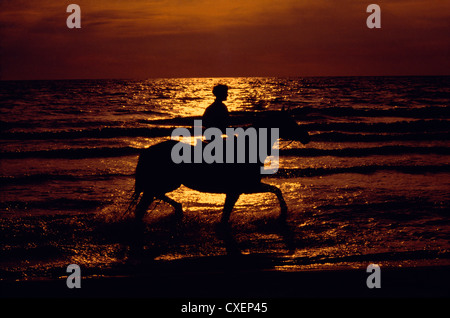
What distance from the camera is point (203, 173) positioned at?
24.1ft

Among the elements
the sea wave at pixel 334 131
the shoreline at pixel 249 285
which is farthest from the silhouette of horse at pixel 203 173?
the sea wave at pixel 334 131

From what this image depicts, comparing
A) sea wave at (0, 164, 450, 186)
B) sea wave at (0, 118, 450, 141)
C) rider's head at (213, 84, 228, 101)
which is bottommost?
sea wave at (0, 164, 450, 186)

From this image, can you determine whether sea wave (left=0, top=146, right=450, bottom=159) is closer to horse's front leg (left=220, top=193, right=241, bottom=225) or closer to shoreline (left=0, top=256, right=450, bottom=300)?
horse's front leg (left=220, top=193, right=241, bottom=225)

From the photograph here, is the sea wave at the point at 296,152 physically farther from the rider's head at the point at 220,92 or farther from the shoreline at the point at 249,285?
the shoreline at the point at 249,285

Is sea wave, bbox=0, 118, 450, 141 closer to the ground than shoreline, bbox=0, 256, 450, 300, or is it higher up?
higher up

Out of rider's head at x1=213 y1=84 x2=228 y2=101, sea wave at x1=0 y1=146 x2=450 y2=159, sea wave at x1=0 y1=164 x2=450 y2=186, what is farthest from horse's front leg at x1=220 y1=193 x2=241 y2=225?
sea wave at x1=0 y1=146 x2=450 y2=159

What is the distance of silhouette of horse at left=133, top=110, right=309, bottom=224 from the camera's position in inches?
280

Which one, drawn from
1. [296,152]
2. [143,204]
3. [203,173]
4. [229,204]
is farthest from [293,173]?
[143,204]

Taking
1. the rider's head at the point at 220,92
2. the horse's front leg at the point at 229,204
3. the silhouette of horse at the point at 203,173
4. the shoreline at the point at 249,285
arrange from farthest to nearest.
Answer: the horse's front leg at the point at 229,204 → the silhouette of horse at the point at 203,173 → the rider's head at the point at 220,92 → the shoreline at the point at 249,285

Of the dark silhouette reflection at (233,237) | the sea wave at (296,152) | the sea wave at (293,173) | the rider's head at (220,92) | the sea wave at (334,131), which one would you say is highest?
the rider's head at (220,92)

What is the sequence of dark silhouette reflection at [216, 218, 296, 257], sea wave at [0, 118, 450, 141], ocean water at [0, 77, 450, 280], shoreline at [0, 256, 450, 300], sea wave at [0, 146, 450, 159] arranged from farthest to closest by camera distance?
sea wave at [0, 118, 450, 141] → sea wave at [0, 146, 450, 159] → dark silhouette reflection at [216, 218, 296, 257] → ocean water at [0, 77, 450, 280] → shoreline at [0, 256, 450, 300]

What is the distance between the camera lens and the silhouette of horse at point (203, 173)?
23.3ft

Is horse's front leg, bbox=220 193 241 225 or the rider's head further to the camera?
horse's front leg, bbox=220 193 241 225
